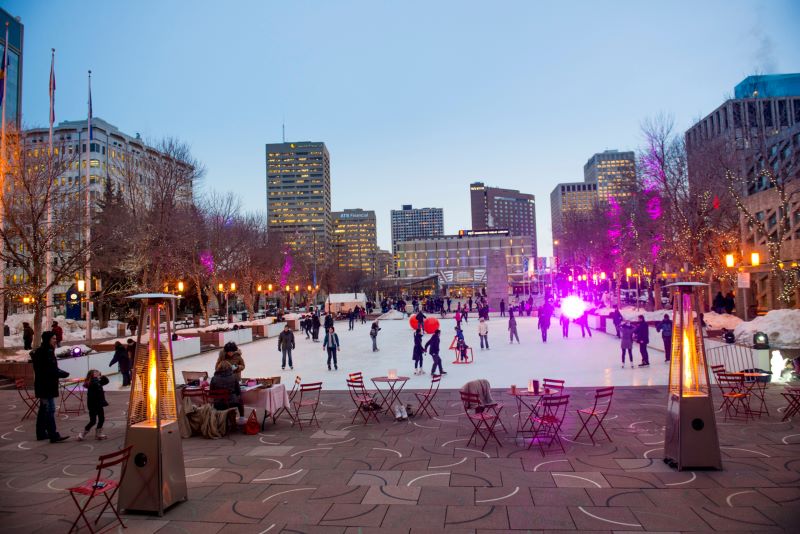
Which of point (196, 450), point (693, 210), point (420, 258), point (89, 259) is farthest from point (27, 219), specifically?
point (420, 258)

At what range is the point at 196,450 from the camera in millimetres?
8305

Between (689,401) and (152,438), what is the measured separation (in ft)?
21.4

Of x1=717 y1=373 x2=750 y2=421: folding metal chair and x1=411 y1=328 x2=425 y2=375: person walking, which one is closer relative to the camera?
x1=717 y1=373 x2=750 y2=421: folding metal chair

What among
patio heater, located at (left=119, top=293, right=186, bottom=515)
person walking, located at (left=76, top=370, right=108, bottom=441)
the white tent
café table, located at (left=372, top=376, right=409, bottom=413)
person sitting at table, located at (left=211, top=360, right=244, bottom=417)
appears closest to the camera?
patio heater, located at (left=119, top=293, right=186, bottom=515)

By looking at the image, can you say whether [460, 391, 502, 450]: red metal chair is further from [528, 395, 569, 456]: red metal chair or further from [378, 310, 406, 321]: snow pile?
[378, 310, 406, 321]: snow pile

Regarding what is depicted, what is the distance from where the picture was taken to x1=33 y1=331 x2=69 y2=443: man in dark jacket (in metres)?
8.96

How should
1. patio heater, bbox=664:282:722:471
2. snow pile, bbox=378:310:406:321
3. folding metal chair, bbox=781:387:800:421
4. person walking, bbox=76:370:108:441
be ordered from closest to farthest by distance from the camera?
patio heater, bbox=664:282:722:471 → folding metal chair, bbox=781:387:800:421 → person walking, bbox=76:370:108:441 → snow pile, bbox=378:310:406:321

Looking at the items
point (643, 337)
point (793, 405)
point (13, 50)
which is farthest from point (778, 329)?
point (13, 50)

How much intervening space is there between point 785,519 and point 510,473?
9.46 ft

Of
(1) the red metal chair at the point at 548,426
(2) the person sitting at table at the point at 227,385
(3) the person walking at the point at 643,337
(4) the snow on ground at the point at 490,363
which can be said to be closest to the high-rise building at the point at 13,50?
(4) the snow on ground at the point at 490,363

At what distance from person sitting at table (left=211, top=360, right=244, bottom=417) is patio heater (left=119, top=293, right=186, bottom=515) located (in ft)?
10.3

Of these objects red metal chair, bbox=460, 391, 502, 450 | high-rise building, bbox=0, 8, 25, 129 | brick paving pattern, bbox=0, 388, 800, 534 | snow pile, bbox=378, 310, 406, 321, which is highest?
high-rise building, bbox=0, 8, 25, 129

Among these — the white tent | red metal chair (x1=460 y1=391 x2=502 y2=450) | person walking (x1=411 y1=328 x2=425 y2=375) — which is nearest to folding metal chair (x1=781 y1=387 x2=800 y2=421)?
red metal chair (x1=460 y1=391 x2=502 y2=450)

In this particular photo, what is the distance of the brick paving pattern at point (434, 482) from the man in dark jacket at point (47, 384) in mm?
357
